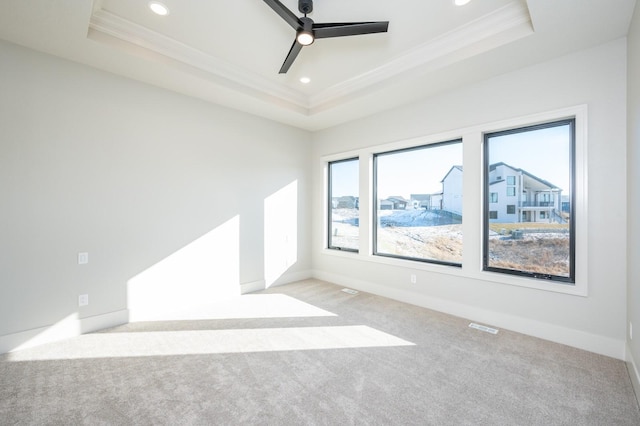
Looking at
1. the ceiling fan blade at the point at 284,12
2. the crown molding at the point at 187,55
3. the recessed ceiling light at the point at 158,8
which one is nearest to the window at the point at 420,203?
the crown molding at the point at 187,55

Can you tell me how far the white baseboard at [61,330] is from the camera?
266 centimetres

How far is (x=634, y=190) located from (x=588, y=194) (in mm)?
491

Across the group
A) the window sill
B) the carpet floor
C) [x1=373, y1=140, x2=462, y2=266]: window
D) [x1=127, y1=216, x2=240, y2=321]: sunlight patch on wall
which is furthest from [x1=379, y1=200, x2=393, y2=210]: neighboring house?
[x1=127, y1=216, x2=240, y2=321]: sunlight patch on wall

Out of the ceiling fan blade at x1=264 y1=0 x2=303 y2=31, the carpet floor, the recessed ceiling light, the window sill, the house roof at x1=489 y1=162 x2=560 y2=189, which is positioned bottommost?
the carpet floor

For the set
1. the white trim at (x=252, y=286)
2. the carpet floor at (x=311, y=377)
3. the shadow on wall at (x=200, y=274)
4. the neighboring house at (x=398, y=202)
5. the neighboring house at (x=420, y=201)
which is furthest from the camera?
the white trim at (x=252, y=286)

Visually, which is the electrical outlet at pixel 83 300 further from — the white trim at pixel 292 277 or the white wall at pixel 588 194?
the white wall at pixel 588 194

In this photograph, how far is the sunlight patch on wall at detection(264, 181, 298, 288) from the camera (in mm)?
4812

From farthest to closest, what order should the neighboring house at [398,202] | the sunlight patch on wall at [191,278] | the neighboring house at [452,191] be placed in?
the neighboring house at [398,202] → the neighboring house at [452,191] → the sunlight patch on wall at [191,278]

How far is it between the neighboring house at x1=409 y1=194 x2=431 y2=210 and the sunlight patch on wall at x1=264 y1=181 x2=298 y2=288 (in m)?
2.14

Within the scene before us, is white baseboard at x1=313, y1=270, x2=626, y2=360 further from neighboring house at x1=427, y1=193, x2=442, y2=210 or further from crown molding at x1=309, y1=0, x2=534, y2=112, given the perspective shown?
crown molding at x1=309, y1=0, x2=534, y2=112

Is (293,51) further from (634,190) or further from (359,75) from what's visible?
(634,190)

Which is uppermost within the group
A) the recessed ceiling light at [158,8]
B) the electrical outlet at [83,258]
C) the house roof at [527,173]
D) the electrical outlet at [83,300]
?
the recessed ceiling light at [158,8]

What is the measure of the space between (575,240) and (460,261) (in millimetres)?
1191

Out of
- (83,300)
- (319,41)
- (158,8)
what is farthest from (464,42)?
(83,300)
